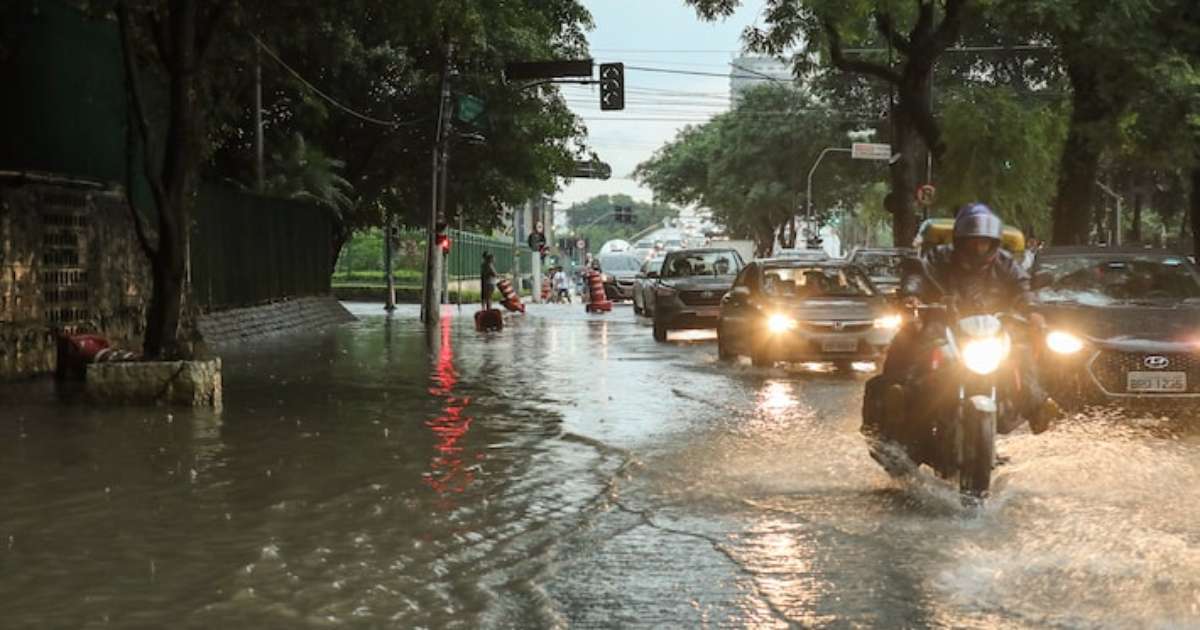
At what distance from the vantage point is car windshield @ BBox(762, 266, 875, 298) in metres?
18.3

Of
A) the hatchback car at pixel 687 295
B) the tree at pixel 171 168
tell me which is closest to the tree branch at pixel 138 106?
the tree at pixel 171 168

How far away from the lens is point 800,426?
460 inches

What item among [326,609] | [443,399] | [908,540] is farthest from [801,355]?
[326,609]

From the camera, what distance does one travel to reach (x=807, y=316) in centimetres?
1733

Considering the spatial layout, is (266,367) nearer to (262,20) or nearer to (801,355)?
(262,20)

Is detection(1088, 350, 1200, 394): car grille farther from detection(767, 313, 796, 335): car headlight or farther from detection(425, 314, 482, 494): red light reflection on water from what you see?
detection(767, 313, 796, 335): car headlight

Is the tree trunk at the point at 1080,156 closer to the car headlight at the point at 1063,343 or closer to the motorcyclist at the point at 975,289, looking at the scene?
the car headlight at the point at 1063,343

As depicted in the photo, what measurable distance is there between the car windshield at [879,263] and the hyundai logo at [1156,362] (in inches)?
574

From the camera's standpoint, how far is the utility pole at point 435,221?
32719 mm

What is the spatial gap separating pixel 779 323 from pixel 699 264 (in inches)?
407

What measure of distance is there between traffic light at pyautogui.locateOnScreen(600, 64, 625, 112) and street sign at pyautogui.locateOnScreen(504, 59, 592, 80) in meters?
0.36

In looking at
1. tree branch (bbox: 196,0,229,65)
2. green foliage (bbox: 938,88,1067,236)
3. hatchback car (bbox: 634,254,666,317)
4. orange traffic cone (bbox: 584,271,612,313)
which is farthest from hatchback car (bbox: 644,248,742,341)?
orange traffic cone (bbox: 584,271,612,313)

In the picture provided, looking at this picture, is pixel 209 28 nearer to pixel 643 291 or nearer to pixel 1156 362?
pixel 1156 362

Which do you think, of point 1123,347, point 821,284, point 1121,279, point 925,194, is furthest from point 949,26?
point 1123,347
